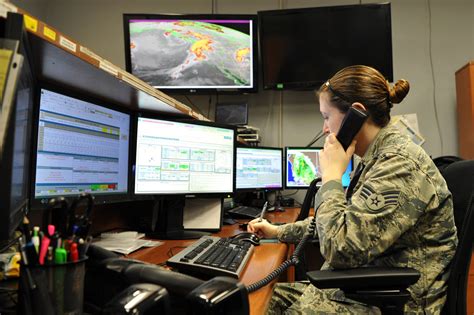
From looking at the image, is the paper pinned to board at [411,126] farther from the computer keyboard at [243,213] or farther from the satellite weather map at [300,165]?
the computer keyboard at [243,213]

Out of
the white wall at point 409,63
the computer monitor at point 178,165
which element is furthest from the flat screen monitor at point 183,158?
the white wall at point 409,63

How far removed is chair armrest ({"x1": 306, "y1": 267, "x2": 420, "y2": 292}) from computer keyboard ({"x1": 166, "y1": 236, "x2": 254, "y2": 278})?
0.20 meters

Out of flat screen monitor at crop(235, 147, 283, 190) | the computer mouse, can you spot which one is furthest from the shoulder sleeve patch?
flat screen monitor at crop(235, 147, 283, 190)

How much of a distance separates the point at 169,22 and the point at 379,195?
102 inches

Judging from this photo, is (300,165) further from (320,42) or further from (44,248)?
(44,248)

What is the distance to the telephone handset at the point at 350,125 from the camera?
1.08m

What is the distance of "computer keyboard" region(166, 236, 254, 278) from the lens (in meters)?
0.89

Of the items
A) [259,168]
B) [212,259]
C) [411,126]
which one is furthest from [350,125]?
[411,126]

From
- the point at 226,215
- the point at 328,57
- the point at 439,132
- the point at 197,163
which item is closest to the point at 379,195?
the point at 197,163

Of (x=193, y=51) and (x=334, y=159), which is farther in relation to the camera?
(x=193, y=51)

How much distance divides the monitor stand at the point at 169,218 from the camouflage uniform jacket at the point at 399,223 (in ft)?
2.18

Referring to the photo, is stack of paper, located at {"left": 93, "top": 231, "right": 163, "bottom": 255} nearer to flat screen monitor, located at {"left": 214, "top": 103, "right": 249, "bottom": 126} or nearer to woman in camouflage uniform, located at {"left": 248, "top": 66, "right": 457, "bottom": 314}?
woman in camouflage uniform, located at {"left": 248, "top": 66, "right": 457, "bottom": 314}

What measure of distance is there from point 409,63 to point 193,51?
1.80 metres

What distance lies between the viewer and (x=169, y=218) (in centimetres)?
153
